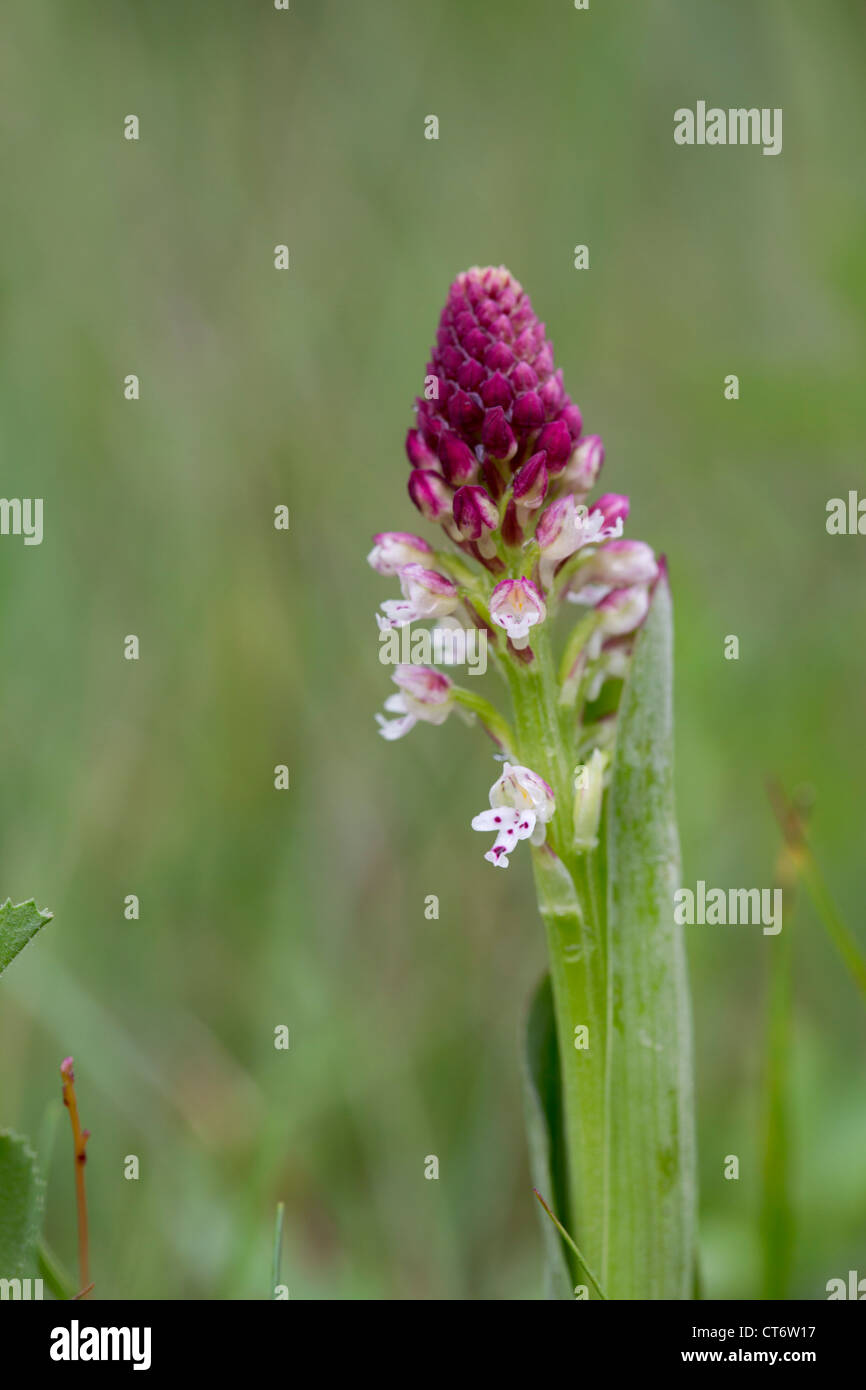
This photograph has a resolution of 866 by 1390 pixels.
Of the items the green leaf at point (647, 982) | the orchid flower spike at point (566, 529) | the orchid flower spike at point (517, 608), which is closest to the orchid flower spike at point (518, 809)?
the green leaf at point (647, 982)

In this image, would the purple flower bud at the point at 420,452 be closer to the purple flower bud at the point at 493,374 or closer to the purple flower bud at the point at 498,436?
the purple flower bud at the point at 493,374

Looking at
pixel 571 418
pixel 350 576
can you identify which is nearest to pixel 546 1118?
pixel 571 418

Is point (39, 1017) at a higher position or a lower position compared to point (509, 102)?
lower

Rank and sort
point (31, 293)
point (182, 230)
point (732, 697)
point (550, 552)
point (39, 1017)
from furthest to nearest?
1. point (182, 230)
2. point (31, 293)
3. point (732, 697)
4. point (39, 1017)
5. point (550, 552)

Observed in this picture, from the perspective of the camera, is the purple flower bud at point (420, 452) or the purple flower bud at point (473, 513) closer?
the purple flower bud at point (473, 513)

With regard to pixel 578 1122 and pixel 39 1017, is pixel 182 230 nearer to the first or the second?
pixel 39 1017

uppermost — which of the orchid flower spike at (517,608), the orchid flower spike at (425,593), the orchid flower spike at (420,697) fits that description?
the orchid flower spike at (425,593)

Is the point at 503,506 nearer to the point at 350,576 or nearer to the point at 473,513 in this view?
the point at 473,513

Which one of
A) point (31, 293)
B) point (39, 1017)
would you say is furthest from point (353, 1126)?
point (31, 293)
